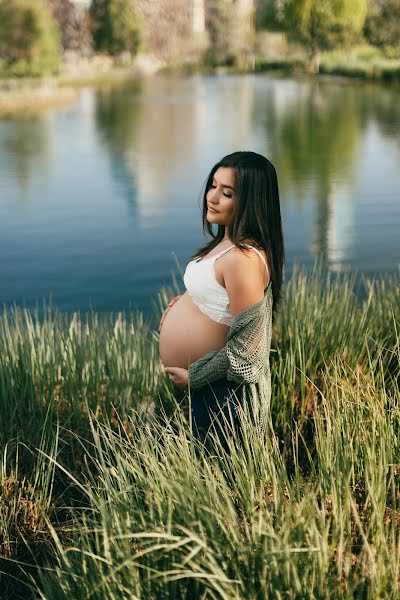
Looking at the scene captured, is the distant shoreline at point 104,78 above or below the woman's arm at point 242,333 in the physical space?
above

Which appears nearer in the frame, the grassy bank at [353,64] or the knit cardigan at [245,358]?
the knit cardigan at [245,358]

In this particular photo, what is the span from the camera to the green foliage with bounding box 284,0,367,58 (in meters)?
58.4

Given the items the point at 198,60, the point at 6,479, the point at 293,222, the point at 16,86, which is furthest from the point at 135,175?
the point at 198,60

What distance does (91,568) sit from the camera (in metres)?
2.03

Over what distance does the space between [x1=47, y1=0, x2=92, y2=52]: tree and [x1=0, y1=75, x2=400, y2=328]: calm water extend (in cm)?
4753

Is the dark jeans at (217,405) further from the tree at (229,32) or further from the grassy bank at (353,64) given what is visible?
the tree at (229,32)

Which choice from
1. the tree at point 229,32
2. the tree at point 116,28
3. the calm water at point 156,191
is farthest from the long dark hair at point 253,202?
the tree at point 229,32

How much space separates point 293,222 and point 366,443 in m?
9.15

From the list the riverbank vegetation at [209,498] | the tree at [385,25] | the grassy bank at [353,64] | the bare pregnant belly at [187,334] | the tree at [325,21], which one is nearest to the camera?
the riverbank vegetation at [209,498]

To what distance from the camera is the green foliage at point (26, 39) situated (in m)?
43.7

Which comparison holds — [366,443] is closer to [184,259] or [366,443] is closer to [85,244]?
[184,259]

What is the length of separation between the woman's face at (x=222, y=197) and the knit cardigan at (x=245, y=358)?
277mm

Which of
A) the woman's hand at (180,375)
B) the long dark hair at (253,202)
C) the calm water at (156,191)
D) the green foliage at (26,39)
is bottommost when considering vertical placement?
the calm water at (156,191)

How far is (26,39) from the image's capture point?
44.1 m
